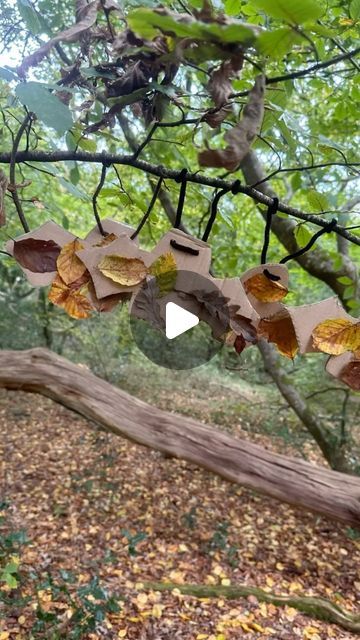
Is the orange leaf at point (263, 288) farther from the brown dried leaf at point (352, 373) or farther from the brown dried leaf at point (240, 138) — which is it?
the brown dried leaf at point (240, 138)

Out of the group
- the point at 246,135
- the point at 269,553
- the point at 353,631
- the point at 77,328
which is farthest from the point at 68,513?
the point at 77,328

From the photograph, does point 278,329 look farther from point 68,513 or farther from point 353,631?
point 68,513

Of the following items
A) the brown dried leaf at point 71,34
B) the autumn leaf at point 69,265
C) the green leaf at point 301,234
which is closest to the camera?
the brown dried leaf at point 71,34

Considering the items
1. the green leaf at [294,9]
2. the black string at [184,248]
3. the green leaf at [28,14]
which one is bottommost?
the black string at [184,248]

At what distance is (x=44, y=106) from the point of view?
0.42 meters

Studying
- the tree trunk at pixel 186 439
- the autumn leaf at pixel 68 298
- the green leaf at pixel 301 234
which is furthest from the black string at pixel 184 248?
the tree trunk at pixel 186 439

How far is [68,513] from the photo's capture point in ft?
8.85

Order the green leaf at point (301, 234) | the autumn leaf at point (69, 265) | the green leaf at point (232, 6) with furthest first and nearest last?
the green leaf at point (232, 6) → the green leaf at point (301, 234) → the autumn leaf at point (69, 265)

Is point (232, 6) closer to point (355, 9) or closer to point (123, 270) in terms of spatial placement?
point (355, 9)

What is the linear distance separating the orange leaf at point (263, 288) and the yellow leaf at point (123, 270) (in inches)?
5.2

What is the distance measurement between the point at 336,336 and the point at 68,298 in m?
0.32

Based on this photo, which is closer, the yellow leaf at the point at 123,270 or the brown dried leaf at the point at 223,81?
the brown dried leaf at the point at 223,81

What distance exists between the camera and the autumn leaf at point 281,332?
0.54 metres

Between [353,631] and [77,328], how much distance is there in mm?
4438
